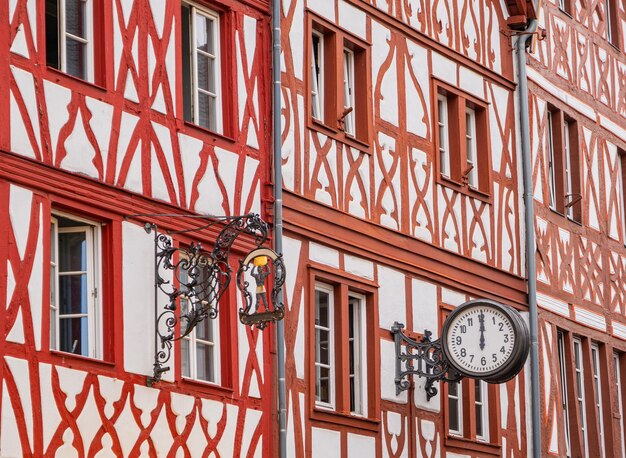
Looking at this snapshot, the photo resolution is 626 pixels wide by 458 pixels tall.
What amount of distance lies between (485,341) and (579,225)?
600 centimetres

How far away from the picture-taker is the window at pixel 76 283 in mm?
17828

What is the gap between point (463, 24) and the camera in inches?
1011

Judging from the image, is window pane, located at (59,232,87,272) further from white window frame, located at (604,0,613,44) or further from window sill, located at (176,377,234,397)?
white window frame, located at (604,0,613,44)

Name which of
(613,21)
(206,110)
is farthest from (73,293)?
(613,21)

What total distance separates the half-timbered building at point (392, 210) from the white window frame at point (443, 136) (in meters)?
0.02

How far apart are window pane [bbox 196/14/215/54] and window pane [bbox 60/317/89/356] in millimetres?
3639

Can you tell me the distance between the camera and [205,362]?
19.7 m

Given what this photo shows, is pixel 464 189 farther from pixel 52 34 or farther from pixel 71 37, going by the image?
pixel 52 34

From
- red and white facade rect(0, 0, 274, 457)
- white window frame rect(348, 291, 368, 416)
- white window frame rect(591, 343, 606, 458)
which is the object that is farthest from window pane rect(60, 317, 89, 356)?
white window frame rect(591, 343, 606, 458)

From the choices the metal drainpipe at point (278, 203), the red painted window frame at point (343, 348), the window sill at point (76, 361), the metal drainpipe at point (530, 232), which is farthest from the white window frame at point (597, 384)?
the window sill at point (76, 361)

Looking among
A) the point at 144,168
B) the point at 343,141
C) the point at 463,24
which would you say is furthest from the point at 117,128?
the point at 463,24

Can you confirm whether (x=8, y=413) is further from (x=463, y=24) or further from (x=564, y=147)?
(x=564, y=147)

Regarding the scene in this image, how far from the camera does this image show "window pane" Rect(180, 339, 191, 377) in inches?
758

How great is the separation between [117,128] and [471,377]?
5.61 metres
